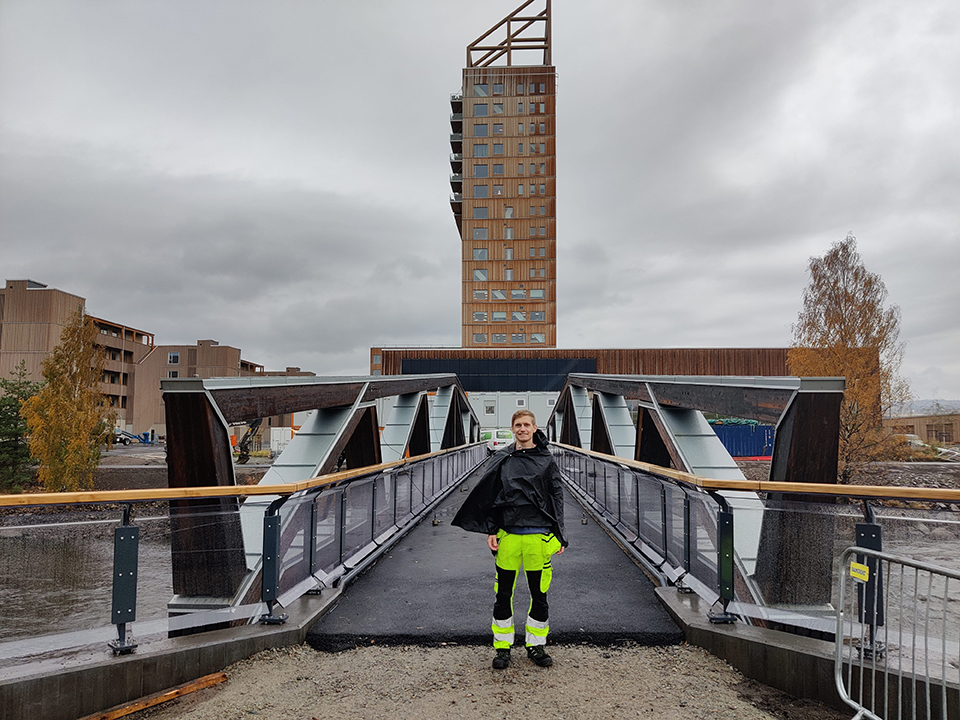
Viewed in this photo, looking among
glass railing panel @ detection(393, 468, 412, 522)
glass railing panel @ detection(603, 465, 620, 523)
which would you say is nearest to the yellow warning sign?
glass railing panel @ detection(603, 465, 620, 523)

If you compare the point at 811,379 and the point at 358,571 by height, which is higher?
the point at 811,379

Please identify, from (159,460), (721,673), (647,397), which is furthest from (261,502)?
(159,460)

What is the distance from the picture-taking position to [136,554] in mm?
4023

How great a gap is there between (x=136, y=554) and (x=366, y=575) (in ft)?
8.98

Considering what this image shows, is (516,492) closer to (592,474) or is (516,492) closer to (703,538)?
(703,538)

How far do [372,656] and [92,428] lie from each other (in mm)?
33272

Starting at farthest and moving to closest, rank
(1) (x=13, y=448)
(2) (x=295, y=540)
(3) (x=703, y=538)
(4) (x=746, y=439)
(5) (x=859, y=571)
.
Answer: (4) (x=746, y=439) < (1) (x=13, y=448) < (2) (x=295, y=540) < (3) (x=703, y=538) < (5) (x=859, y=571)

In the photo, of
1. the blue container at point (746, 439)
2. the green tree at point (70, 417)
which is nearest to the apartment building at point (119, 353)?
the green tree at point (70, 417)

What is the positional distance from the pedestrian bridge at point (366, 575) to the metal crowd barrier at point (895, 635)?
0.02 meters

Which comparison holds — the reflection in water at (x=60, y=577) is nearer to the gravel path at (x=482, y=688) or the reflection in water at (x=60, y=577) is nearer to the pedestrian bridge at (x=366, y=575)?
the pedestrian bridge at (x=366, y=575)

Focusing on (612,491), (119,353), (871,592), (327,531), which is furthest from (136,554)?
(119,353)

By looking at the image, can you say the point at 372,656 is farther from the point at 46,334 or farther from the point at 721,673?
the point at 46,334

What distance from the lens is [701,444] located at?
858 cm

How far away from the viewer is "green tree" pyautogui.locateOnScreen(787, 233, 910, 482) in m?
25.9
